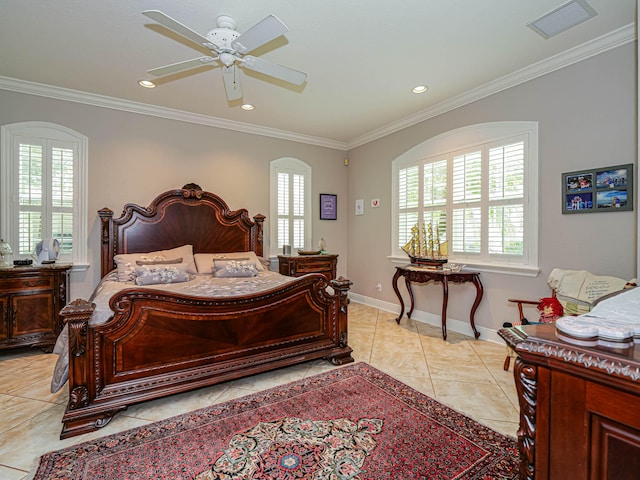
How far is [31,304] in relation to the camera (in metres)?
3.14

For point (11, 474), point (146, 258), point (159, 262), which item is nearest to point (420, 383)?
point (11, 474)

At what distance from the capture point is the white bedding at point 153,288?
2.07 m

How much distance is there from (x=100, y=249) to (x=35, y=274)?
761 mm

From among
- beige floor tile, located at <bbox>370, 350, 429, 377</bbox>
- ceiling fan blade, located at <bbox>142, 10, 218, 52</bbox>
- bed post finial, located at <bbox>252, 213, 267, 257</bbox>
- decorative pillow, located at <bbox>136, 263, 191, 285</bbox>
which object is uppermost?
ceiling fan blade, located at <bbox>142, 10, 218, 52</bbox>

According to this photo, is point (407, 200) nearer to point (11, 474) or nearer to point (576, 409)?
point (576, 409)

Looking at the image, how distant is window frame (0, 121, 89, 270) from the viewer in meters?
3.41

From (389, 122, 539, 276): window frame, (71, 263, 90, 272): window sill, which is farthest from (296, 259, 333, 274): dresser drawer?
(71, 263, 90, 272): window sill

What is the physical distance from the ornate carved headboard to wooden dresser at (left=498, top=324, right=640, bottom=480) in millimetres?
4001

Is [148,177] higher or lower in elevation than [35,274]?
higher

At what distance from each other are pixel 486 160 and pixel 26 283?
5011 millimetres

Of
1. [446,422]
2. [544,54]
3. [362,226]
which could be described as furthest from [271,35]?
[362,226]

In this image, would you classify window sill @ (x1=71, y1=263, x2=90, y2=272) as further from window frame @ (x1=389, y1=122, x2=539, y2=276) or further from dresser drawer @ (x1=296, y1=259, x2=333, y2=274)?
window frame @ (x1=389, y1=122, x2=539, y2=276)

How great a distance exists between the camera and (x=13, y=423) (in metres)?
2.06

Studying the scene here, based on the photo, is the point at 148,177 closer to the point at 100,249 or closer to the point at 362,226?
the point at 100,249
